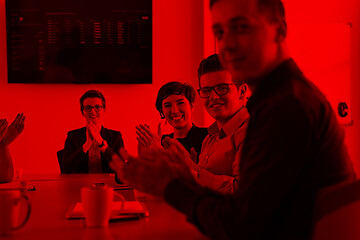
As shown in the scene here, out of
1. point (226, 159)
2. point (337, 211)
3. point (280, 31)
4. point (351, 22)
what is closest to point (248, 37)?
point (280, 31)

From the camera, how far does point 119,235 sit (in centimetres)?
116

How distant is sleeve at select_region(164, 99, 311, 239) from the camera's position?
34.9 inches

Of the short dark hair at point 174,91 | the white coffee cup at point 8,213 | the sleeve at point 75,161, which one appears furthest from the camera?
the sleeve at point 75,161

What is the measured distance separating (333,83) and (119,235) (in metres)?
3.47

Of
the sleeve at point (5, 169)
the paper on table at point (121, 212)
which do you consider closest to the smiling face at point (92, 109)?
the sleeve at point (5, 169)

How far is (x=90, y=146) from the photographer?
3.30m

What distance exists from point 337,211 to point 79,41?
10.9ft

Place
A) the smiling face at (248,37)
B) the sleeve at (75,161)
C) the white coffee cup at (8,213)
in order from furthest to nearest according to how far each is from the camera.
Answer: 1. the sleeve at (75,161)
2. the white coffee cup at (8,213)
3. the smiling face at (248,37)

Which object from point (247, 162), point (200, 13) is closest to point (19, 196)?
point (247, 162)

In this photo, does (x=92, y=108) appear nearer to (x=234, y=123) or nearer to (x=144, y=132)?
(x=144, y=132)

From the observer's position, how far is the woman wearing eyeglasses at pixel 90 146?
3221 mm

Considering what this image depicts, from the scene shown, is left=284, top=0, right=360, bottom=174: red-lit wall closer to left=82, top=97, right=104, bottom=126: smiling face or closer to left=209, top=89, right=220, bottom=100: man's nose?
left=82, top=97, right=104, bottom=126: smiling face

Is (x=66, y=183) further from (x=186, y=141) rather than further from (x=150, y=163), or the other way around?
(x=150, y=163)

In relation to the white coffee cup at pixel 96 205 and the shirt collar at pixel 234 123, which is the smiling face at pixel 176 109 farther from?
the white coffee cup at pixel 96 205
